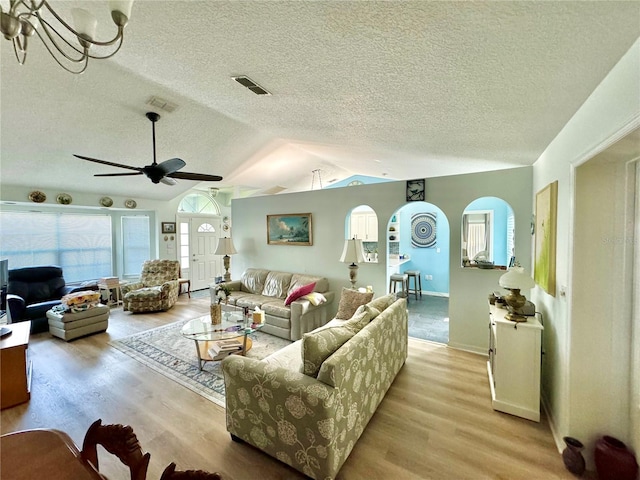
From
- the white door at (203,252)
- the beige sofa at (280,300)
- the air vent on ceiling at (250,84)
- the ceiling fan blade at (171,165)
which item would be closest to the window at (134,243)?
the white door at (203,252)

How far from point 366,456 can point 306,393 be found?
76 centimetres

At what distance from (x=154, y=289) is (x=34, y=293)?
1751 mm

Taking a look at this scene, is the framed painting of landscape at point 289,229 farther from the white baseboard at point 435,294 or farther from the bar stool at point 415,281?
the white baseboard at point 435,294

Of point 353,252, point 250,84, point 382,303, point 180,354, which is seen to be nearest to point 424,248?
point 353,252

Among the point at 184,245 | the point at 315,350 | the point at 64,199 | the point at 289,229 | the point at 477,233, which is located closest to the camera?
the point at 315,350

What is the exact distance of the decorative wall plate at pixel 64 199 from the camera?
4930 mm

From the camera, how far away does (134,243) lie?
6.67m

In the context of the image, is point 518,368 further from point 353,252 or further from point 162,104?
point 162,104

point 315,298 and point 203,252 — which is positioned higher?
point 203,252

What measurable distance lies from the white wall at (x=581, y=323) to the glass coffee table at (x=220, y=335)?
2.84 meters

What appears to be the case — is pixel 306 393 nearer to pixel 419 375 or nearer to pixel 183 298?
pixel 419 375

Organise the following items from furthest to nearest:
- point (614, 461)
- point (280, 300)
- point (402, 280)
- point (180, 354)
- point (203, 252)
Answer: point (203, 252)
point (402, 280)
point (280, 300)
point (180, 354)
point (614, 461)

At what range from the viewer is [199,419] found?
7.47 ft

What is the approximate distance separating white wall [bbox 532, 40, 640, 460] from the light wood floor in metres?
0.39
